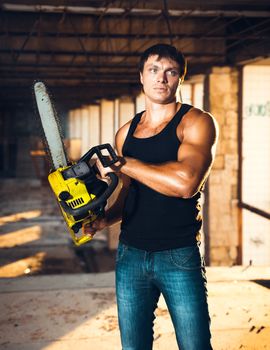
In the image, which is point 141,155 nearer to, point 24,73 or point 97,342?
point 97,342

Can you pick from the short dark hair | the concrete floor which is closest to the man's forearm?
the short dark hair

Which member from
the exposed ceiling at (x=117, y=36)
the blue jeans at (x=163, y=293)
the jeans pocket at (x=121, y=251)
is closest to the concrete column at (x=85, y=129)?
the exposed ceiling at (x=117, y=36)

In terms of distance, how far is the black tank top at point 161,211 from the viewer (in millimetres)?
2143

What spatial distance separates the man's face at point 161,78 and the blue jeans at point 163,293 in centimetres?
80

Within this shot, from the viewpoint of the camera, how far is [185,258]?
7.06 ft

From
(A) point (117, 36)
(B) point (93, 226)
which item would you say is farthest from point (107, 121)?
(B) point (93, 226)

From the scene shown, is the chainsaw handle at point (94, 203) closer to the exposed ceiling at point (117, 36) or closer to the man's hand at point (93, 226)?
the man's hand at point (93, 226)

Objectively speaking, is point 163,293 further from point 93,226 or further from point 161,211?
point 93,226

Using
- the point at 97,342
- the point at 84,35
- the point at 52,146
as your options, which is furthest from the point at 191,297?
the point at 84,35

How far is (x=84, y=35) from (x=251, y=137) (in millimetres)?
4097

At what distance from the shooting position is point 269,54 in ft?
25.6

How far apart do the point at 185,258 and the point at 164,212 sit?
0.83 ft

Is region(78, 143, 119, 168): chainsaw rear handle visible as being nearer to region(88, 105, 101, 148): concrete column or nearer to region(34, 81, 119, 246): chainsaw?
region(34, 81, 119, 246): chainsaw

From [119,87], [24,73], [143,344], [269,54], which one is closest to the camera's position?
[143,344]
